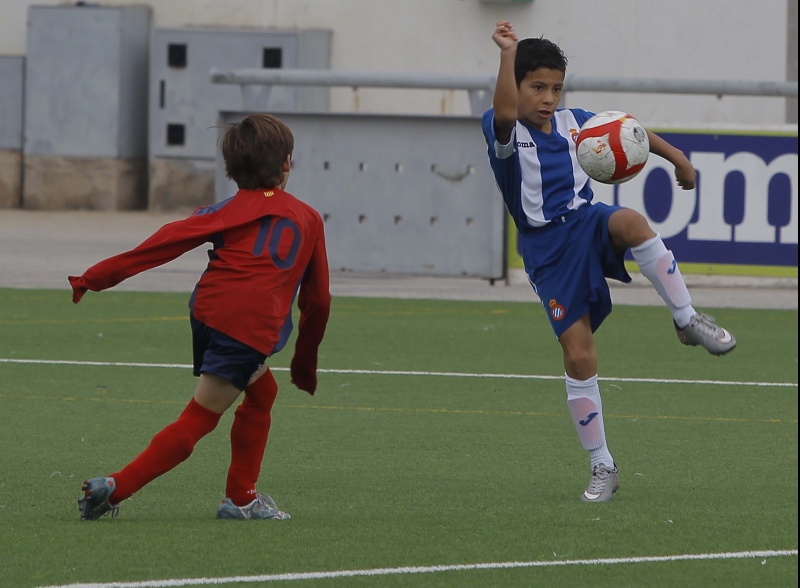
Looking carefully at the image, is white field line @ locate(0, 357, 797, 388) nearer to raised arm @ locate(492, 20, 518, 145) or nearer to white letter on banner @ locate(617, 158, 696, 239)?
raised arm @ locate(492, 20, 518, 145)

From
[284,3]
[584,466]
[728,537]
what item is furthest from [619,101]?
[728,537]

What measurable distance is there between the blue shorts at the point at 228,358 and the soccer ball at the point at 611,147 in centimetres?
168

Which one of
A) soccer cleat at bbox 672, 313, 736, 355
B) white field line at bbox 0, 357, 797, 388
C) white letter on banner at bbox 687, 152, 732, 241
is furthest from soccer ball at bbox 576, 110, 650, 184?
white letter on banner at bbox 687, 152, 732, 241

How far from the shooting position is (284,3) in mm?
27375

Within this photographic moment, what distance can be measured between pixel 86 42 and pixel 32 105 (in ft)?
4.76

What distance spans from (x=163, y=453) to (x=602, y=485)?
177 centimetres

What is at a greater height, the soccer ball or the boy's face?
the boy's face

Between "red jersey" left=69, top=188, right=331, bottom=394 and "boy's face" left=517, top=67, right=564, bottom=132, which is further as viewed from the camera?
"boy's face" left=517, top=67, right=564, bottom=132

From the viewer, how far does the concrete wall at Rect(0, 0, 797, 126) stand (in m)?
26.3

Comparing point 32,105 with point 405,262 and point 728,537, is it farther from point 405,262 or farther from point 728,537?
point 728,537

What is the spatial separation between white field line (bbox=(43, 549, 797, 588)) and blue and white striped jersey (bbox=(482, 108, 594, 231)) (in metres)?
1.69

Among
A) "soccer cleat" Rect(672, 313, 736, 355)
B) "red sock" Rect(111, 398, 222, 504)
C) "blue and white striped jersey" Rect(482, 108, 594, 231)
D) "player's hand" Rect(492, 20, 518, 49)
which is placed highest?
"player's hand" Rect(492, 20, 518, 49)

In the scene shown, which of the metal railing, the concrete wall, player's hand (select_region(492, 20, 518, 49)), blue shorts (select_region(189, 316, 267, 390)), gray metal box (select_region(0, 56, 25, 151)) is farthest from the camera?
gray metal box (select_region(0, 56, 25, 151))

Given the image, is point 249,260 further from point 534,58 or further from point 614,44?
point 614,44
